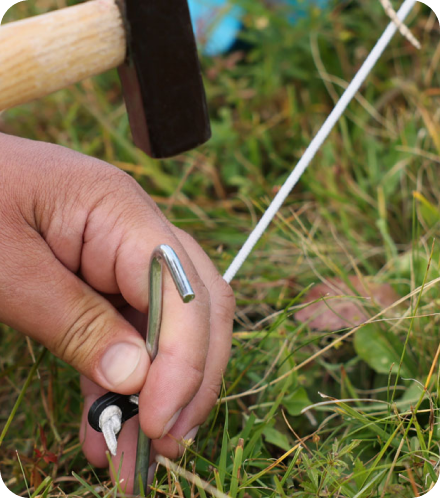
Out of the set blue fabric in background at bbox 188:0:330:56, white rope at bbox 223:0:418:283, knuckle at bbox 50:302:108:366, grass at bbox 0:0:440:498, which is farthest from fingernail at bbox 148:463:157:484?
blue fabric in background at bbox 188:0:330:56

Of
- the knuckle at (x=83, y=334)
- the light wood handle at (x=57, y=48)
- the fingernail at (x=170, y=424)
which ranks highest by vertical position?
the light wood handle at (x=57, y=48)

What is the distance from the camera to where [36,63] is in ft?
3.53

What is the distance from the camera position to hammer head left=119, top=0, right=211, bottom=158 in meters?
1.17

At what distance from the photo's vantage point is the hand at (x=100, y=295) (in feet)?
3.12

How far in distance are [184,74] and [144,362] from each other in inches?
24.0

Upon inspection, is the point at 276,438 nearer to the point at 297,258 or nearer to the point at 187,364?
the point at 187,364

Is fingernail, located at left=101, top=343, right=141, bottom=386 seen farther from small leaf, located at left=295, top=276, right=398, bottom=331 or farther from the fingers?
small leaf, located at left=295, top=276, right=398, bottom=331

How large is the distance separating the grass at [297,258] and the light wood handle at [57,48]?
0.51m

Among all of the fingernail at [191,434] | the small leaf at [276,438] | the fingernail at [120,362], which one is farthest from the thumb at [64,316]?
the small leaf at [276,438]

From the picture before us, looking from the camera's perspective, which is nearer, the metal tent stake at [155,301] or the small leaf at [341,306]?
the metal tent stake at [155,301]

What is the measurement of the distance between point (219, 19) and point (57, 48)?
4.22 feet

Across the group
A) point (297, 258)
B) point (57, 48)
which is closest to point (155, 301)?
point (57, 48)

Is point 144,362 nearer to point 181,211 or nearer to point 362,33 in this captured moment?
point 181,211

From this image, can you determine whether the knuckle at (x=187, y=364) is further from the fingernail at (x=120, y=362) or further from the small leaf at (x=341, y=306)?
the small leaf at (x=341, y=306)
